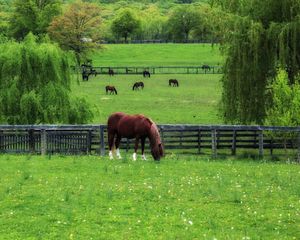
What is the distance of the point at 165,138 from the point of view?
23531 millimetres

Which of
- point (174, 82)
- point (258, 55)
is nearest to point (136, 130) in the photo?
point (258, 55)

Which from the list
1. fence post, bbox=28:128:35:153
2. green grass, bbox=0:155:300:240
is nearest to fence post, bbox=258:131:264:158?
green grass, bbox=0:155:300:240

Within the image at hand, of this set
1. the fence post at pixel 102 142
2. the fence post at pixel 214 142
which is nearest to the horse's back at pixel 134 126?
the fence post at pixel 102 142

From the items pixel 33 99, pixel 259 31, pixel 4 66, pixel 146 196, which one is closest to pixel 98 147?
pixel 33 99

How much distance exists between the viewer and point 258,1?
86.2 feet

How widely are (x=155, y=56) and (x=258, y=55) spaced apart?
89.5 m

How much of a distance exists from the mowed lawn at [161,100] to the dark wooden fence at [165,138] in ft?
15.4

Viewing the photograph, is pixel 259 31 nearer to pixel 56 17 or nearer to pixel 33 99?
pixel 33 99

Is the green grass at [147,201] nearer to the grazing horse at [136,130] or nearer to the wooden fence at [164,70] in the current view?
the grazing horse at [136,130]

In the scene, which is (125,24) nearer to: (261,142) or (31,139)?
(31,139)

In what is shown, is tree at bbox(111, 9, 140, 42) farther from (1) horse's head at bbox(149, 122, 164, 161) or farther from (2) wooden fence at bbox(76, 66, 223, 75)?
(1) horse's head at bbox(149, 122, 164, 161)

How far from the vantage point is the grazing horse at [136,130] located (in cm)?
1909

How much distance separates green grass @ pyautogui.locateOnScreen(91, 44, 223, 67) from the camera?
103 metres

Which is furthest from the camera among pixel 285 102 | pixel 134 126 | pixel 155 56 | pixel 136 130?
pixel 155 56
